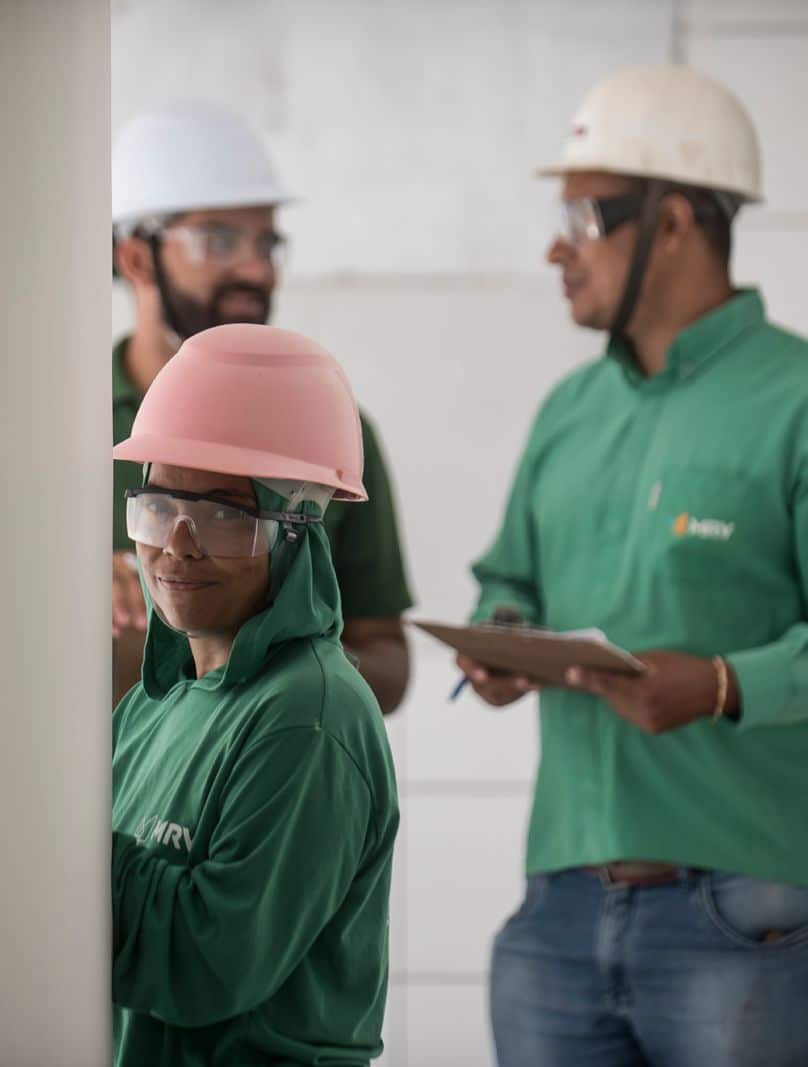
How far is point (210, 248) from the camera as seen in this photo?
2393 millimetres

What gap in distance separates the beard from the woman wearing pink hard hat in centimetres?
147

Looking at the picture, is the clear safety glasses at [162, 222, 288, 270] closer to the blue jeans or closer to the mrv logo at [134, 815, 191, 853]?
the blue jeans

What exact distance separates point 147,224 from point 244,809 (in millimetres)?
1748

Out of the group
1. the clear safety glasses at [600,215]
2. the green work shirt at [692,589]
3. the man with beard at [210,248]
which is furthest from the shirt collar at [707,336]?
the man with beard at [210,248]

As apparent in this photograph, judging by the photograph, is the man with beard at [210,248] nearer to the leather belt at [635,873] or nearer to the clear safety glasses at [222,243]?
the clear safety glasses at [222,243]

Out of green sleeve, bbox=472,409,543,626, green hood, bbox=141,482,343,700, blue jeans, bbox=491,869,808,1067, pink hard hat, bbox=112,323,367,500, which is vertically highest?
pink hard hat, bbox=112,323,367,500

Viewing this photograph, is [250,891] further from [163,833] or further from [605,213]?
[605,213]

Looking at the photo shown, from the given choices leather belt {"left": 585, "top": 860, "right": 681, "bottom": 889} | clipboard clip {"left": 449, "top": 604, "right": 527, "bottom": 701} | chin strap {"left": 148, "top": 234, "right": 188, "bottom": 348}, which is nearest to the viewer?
leather belt {"left": 585, "top": 860, "right": 681, "bottom": 889}

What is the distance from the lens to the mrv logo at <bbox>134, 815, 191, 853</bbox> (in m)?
0.82

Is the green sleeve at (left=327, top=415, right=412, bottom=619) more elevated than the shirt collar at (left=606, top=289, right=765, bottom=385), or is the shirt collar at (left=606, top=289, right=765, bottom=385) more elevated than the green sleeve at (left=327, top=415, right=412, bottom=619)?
the shirt collar at (left=606, top=289, right=765, bottom=385)

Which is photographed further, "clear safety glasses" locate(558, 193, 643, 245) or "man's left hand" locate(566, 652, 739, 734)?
"clear safety glasses" locate(558, 193, 643, 245)

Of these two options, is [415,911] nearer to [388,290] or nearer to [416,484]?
[416,484]

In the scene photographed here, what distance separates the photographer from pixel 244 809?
2.60ft

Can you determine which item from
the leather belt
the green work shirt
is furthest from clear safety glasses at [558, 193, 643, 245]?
the leather belt
